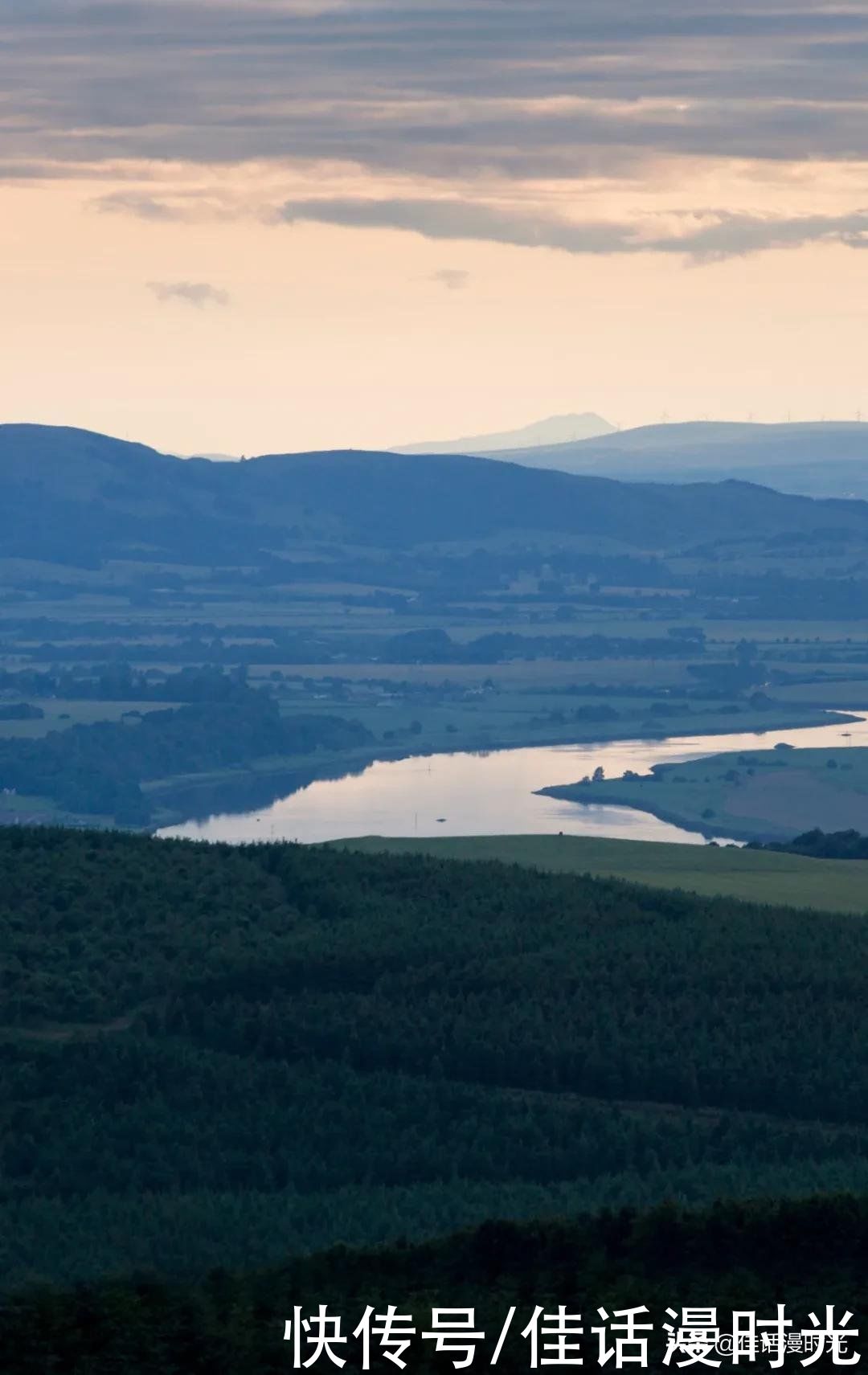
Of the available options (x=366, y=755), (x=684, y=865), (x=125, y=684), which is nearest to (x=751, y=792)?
(x=366, y=755)

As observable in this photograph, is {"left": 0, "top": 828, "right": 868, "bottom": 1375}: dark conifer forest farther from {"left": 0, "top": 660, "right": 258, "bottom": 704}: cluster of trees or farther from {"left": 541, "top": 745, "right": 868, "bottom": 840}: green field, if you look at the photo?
{"left": 0, "top": 660, "right": 258, "bottom": 704}: cluster of trees

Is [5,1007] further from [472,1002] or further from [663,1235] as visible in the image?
[663,1235]

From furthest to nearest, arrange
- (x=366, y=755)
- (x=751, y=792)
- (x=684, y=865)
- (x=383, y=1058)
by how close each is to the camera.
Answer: (x=366, y=755)
(x=751, y=792)
(x=684, y=865)
(x=383, y=1058)

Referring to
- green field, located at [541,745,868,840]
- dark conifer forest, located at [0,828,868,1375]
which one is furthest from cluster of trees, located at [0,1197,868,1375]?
green field, located at [541,745,868,840]

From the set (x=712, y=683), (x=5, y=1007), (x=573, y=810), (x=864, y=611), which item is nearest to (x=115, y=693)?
(x=712, y=683)

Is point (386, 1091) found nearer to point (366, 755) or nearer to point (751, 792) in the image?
point (751, 792)
